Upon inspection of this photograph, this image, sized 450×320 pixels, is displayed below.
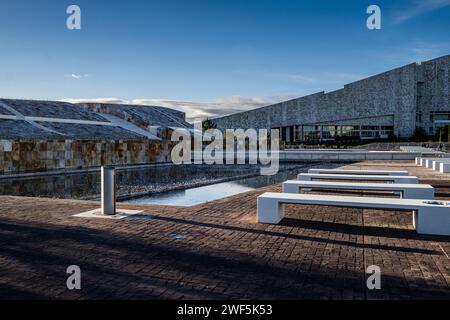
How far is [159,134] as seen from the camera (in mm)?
34812

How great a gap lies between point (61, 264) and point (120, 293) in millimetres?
1276

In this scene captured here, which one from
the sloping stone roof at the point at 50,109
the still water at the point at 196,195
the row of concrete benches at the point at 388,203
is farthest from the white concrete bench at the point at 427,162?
the sloping stone roof at the point at 50,109

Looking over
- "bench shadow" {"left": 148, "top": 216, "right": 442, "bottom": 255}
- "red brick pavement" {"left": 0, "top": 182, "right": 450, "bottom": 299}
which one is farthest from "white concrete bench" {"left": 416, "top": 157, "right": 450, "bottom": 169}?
"bench shadow" {"left": 148, "top": 216, "right": 442, "bottom": 255}

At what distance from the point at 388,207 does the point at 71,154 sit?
18626 mm

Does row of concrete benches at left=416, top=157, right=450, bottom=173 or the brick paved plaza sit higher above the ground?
row of concrete benches at left=416, top=157, right=450, bottom=173

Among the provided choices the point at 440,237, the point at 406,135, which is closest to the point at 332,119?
the point at 406,135

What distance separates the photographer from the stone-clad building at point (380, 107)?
55.0 metres

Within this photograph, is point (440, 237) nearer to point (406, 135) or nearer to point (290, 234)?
point (290, 234)

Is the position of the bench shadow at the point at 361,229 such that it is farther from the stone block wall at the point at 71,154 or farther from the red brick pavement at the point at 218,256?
the stone block wall at the point at 71,154

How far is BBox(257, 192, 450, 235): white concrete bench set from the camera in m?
6.31

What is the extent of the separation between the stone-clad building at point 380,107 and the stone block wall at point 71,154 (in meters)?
37.6

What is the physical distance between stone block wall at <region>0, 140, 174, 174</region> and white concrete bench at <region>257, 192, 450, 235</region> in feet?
51.0

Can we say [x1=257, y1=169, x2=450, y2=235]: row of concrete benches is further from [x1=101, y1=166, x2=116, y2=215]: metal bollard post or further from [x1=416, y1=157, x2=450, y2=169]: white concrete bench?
[x1=416, y1=157, x2=450, y2=169]: white concrete bench
